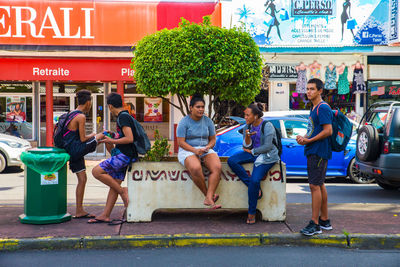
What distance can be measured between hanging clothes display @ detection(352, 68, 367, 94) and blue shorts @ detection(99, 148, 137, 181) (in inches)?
484

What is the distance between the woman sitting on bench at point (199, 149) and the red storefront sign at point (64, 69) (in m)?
9.63

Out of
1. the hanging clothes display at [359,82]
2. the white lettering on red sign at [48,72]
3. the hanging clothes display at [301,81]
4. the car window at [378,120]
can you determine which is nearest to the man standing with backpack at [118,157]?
the car window at [378,120]

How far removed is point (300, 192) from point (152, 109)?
28.8ft

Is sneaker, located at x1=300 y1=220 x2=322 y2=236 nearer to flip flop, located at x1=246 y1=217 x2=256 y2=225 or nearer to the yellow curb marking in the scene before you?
flip flop, located at x1=246 y1=217 x2=256 y2=225

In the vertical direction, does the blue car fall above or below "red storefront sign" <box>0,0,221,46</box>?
below

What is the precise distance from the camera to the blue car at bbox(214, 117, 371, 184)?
10.0m

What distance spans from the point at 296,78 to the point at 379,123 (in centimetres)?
769

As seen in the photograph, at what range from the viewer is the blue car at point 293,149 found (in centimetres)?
1005

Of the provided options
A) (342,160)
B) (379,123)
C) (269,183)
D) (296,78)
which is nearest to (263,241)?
(269,183)

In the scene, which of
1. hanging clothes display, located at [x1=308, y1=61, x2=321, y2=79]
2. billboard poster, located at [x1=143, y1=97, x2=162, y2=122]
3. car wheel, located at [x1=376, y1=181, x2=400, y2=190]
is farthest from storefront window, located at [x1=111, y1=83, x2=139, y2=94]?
car wheel, located at [x1=376, y1=181, x2=400, y2=190]

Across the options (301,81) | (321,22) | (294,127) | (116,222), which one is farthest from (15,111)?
(116,222)

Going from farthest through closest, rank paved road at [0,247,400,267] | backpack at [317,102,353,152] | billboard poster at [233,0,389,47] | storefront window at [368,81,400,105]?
storefront window at [368,81,400,105], billboard poster at [233,0,389,47], backpack at [317,102,353,152], paved road at [0,247,400,267]

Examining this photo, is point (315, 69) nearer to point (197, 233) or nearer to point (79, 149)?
point (79, 149)

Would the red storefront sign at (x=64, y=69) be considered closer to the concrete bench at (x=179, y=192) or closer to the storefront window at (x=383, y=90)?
the storefront window at (x=383, y=90)
